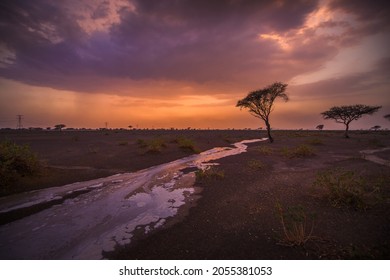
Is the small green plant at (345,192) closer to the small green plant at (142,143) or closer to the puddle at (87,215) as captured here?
the puddle at (87,215)

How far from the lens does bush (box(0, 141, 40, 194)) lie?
32.9ft

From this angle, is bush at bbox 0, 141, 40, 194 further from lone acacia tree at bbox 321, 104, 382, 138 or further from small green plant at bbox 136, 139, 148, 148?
lone acacia tree at bbox 321, 104, 382, 138

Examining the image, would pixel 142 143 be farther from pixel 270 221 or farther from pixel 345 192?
pixel 345 192

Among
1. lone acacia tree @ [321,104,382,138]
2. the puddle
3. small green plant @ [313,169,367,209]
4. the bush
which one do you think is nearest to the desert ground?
small green plant @ [313,169,367,209]

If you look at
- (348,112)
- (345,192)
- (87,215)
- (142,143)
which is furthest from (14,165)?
(348,112)

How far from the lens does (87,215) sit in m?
7.40

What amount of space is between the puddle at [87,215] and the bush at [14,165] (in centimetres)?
155

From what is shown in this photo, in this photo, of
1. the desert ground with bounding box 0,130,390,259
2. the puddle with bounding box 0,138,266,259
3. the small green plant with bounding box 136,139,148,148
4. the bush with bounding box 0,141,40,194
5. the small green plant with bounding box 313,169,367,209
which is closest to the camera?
the desert ground with bounding box 0,130,390,259

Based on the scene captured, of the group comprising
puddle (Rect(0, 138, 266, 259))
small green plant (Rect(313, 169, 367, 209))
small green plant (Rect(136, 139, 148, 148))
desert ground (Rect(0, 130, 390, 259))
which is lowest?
puddle (Rect(0, 138, 266, 259))

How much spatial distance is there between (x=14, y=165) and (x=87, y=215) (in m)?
6.62

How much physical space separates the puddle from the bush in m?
1.55

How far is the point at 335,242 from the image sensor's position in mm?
4938

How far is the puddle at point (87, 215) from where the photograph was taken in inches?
210
